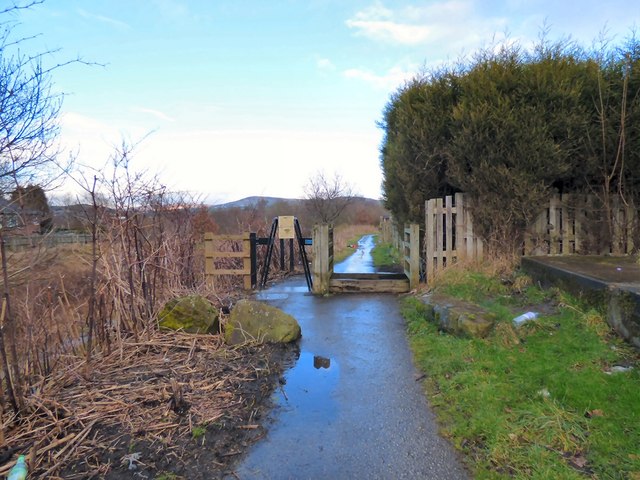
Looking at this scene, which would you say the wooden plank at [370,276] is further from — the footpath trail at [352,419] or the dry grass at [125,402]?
the dry grass at [125,402]

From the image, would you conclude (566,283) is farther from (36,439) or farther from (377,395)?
(36,439)

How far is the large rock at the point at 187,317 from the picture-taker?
5.76 metres

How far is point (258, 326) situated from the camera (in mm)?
5730

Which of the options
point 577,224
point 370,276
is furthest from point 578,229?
point 370,276

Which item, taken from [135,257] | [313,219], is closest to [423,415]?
[135,257]

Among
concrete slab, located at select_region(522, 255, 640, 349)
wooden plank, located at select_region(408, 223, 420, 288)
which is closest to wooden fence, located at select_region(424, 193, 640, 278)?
wooden plank, located at select_region(408, 223, 420, 288)

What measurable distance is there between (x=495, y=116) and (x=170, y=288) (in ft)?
20.4

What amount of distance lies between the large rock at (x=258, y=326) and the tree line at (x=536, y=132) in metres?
4.59

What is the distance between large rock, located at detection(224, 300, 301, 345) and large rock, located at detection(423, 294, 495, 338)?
1972 mm

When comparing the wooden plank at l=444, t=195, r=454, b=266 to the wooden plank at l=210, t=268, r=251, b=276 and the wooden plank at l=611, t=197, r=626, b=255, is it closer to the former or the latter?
the wooden plank at l=611, t=197, r=626, b=255

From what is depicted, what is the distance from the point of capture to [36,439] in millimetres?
3246

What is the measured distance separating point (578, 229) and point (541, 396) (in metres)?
5.96

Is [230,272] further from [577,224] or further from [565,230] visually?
[577,224]

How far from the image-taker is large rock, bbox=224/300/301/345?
5609 mm
